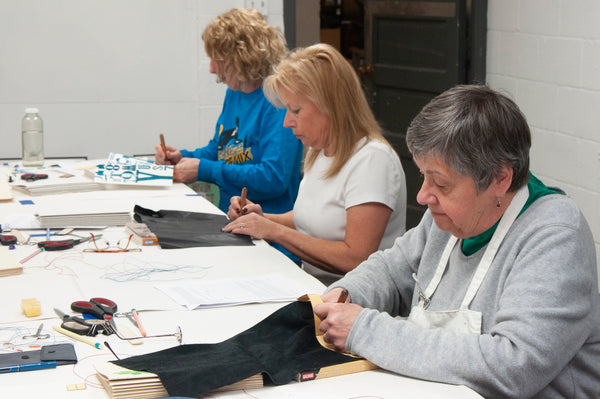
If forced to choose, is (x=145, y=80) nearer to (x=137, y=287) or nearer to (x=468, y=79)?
(x=468, y=79)

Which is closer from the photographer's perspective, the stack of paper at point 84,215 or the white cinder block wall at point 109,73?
the stack of paper at point 84,215

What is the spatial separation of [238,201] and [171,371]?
1.26m

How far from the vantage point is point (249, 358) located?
1.33 m

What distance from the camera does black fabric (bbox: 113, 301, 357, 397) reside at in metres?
1.23

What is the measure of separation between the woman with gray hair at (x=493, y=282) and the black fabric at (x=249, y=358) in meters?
0.05

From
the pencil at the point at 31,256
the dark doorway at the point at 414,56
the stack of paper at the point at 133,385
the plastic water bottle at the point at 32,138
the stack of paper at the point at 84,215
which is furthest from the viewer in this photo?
the dark doorway at the point at 414,56

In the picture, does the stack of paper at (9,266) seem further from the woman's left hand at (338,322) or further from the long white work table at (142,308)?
the woman's left hand at (338,322)

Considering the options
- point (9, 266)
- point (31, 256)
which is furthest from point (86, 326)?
point (31, 256)

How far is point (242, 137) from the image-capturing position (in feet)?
10.1

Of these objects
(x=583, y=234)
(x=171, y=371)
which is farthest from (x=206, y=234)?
(x=583, y=234)

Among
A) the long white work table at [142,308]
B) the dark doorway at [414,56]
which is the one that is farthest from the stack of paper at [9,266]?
the dark doorway at [414,56]

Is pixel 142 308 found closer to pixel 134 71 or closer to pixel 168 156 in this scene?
pixel 168 156

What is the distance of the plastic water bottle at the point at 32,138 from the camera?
11.6ft

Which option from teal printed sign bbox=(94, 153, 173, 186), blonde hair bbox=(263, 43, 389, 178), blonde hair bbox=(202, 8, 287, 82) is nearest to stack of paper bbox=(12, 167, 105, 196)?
teal printed sign bbox=(94, 153, 173, 186)
